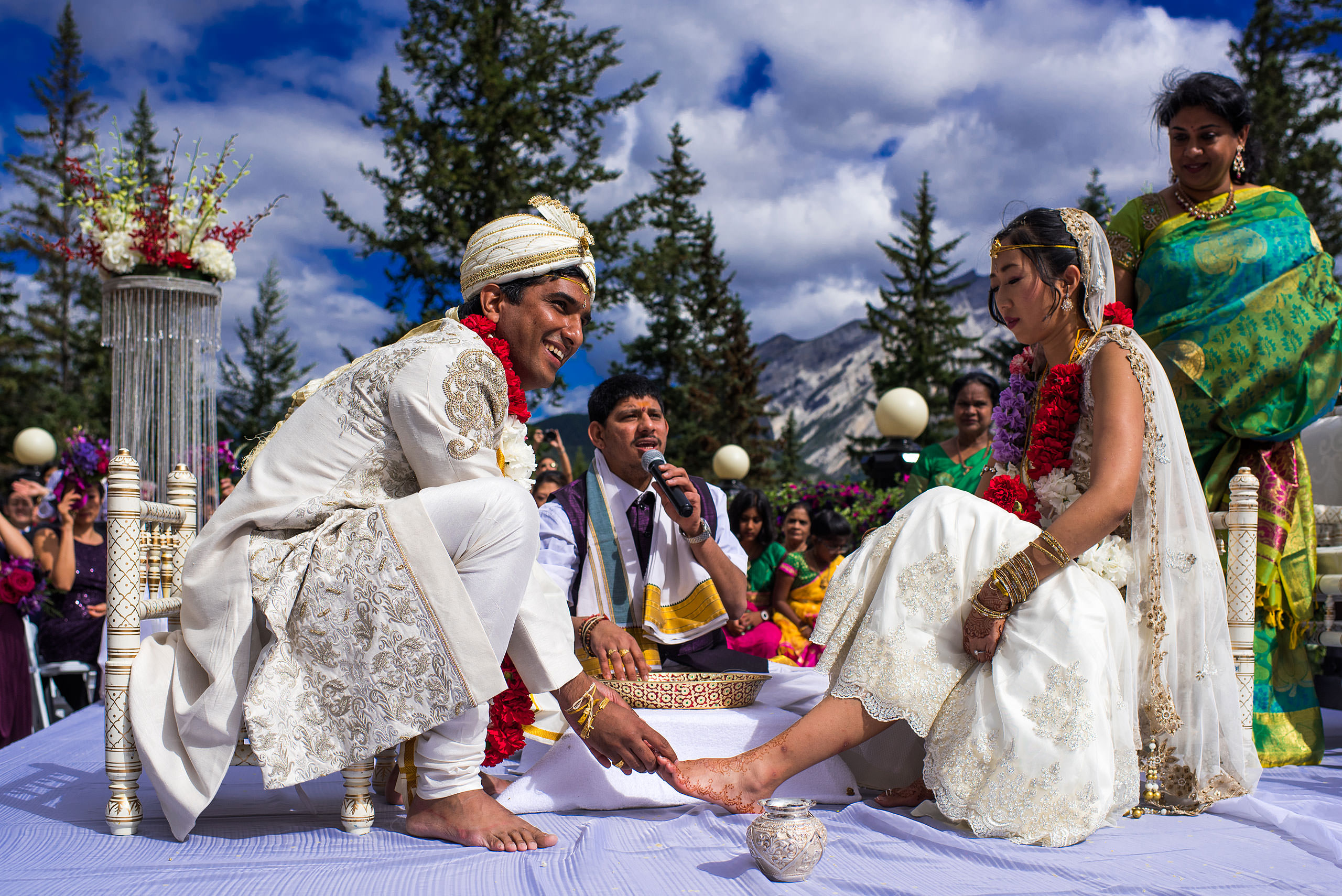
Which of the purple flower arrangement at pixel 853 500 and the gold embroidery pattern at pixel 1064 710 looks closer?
the gold embroidery pattern at pixel 1064 710

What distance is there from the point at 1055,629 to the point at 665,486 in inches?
54.6

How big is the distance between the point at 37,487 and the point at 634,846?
232 inches

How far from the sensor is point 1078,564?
2.76m

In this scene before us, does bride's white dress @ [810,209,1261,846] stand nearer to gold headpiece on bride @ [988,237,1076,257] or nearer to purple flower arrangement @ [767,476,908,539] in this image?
gold headpiece on bride @ [988,237,1076,257]

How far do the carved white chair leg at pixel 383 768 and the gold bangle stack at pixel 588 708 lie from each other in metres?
0.72

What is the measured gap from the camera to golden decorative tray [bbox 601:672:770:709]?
3002mm

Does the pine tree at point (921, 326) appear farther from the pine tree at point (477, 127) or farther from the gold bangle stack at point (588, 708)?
the gold bangle stack at point (588, 708)

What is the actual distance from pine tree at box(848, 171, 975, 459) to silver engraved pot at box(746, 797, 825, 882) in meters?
30.5

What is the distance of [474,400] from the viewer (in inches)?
96.3

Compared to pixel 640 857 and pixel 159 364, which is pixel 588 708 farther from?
pixel 159 364

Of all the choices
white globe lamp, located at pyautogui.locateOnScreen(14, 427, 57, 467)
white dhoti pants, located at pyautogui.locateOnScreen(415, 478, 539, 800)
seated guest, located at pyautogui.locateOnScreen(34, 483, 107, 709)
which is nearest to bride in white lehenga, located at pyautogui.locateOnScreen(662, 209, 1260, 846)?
white dhoti pants, located at pyautogui.locateOnScreen(415, 478, 539, 800)

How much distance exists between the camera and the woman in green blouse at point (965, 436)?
18.7 feet

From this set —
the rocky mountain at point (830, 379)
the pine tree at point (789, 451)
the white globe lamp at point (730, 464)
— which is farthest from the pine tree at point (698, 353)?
the rocky mountain at point (830, 379)

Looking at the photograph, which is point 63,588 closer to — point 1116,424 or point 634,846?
point 634,846
